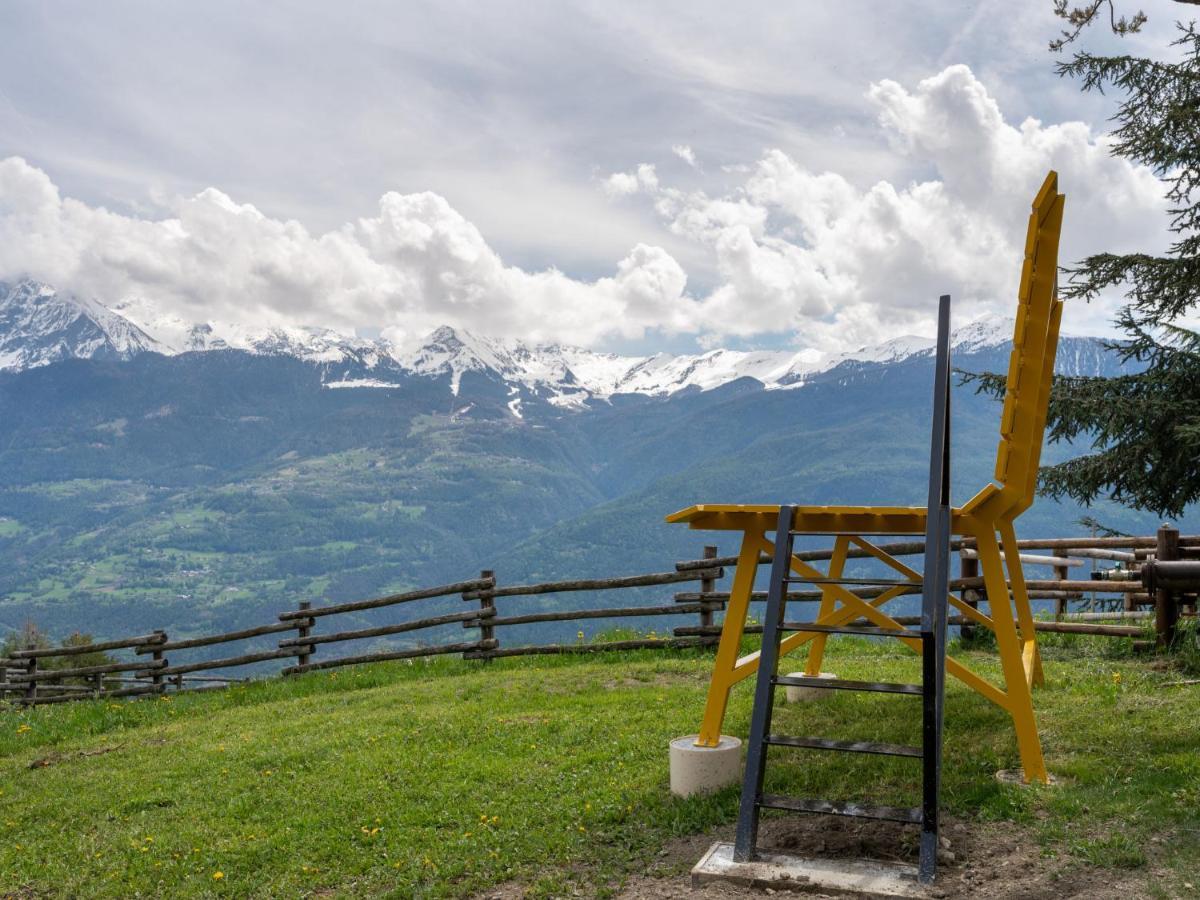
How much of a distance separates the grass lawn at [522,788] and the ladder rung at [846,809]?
2.56ft

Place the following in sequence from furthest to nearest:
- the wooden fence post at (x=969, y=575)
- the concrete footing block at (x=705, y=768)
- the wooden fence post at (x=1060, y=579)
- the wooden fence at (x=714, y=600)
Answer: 1. the wooden fence post at (x=1060, y=579)
2. the wooden fence post at (x=969, y=575)
3. the wooden fence at (x=714, y=600)
4. the concrete footing block at (x=705, y=768)

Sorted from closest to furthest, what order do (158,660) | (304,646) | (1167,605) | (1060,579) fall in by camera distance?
(1167,605)
(1060,579)
(304,646)
(158,660)

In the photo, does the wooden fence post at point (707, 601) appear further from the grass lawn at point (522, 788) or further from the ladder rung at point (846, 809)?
the ladder rung at point (846, 809)

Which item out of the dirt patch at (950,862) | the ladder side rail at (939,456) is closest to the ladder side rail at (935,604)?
the ladder side rail at (939,456)

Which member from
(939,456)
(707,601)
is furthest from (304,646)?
(939,456)

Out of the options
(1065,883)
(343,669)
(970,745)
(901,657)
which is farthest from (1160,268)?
(343,669)

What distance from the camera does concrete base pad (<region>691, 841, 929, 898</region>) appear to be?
4520 millimetres

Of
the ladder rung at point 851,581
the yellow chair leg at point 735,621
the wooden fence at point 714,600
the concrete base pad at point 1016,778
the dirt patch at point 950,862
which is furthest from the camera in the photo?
the wooden fence at point 714,600

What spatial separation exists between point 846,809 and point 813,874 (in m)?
0.33

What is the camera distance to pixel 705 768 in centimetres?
598

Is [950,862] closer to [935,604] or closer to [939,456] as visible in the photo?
[935,604]

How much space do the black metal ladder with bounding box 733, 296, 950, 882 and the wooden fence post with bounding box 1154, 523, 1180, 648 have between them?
5422 millimetres

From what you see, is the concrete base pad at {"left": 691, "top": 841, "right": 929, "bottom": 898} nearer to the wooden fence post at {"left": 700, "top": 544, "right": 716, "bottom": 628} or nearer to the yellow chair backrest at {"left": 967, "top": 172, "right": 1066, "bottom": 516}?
the yellow chair backrest at {"left": 967, "top": 172, "right": 1066, "bottom": 516}

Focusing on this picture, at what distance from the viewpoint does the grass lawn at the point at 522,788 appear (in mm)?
5375
